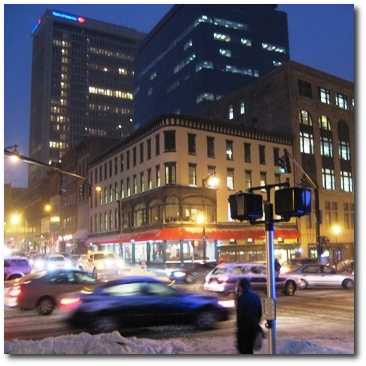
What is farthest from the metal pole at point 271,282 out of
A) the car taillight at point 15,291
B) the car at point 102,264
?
the car at point 102,264

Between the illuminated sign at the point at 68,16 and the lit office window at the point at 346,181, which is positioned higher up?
the illuminated sign at the point at 68,16

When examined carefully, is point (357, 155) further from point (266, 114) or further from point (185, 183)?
point (266, 114)

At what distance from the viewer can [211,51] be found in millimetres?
98375

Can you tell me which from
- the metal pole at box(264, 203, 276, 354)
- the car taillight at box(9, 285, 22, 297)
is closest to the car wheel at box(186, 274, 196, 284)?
the car taillight at box(9, 285, 22, 297)

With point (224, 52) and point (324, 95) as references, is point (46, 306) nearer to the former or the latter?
point (324, 95)

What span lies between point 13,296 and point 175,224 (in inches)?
962

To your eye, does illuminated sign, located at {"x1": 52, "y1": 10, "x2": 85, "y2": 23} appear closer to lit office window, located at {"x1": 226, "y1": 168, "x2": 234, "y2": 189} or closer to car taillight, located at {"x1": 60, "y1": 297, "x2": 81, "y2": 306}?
lit office window, located at {"x1": 226, "y1": 168, "x2": 234, "y2": 189}

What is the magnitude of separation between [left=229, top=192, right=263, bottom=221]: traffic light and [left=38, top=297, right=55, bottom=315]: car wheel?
33.0 ft

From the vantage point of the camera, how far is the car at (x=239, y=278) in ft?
62.3

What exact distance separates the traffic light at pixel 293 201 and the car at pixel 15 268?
21.1m

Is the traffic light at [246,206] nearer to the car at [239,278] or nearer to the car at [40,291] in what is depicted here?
the car at [40,291]

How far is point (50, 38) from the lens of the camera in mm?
164375

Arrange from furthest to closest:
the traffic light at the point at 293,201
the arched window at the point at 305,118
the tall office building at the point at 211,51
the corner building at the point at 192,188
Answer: the tall office building at the point at 211,51 → the arched window at the point at 305,118 → the corner building at the point at 192,188 → the traffic light at the point at 293,201

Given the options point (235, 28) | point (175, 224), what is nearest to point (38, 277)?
point (175, 224)
